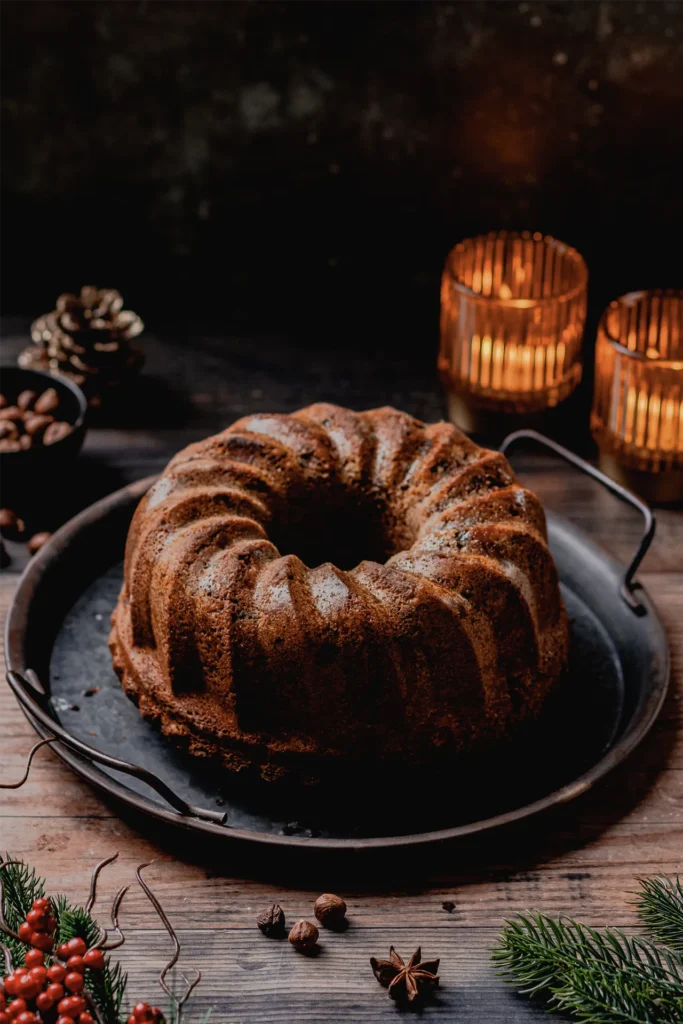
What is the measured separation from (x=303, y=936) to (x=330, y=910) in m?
0.05

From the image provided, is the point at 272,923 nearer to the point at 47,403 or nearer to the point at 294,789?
the point at 294,789

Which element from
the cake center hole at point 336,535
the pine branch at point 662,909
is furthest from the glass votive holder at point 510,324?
the pine branch at point 662,909

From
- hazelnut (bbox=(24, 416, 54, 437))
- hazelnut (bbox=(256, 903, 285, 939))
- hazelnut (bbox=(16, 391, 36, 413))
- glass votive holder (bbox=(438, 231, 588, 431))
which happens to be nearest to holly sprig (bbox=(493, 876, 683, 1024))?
hazelnut (bbox=(256, 903, 285, 939))

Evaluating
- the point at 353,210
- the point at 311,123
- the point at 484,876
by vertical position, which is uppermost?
the point at 311,123

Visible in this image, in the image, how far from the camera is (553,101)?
2.79 meters

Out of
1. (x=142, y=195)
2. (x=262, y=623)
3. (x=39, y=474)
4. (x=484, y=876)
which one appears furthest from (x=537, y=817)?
(x=142, y=195)

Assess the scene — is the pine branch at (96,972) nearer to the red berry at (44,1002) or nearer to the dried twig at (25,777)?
the red berry at (44,1002)

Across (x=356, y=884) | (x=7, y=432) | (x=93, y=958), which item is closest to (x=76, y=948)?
(x=93, y=958)

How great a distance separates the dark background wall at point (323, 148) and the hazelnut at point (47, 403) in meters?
0.63

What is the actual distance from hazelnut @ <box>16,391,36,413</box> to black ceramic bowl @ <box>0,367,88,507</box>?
53 mm

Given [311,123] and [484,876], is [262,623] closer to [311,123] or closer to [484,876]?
[484,876]

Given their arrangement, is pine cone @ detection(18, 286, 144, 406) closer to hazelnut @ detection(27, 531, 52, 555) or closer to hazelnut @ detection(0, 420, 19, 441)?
hazelnut @ detection(0, 420, 19, 441)

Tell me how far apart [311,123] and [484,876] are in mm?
1907

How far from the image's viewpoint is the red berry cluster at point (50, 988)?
1.42m
